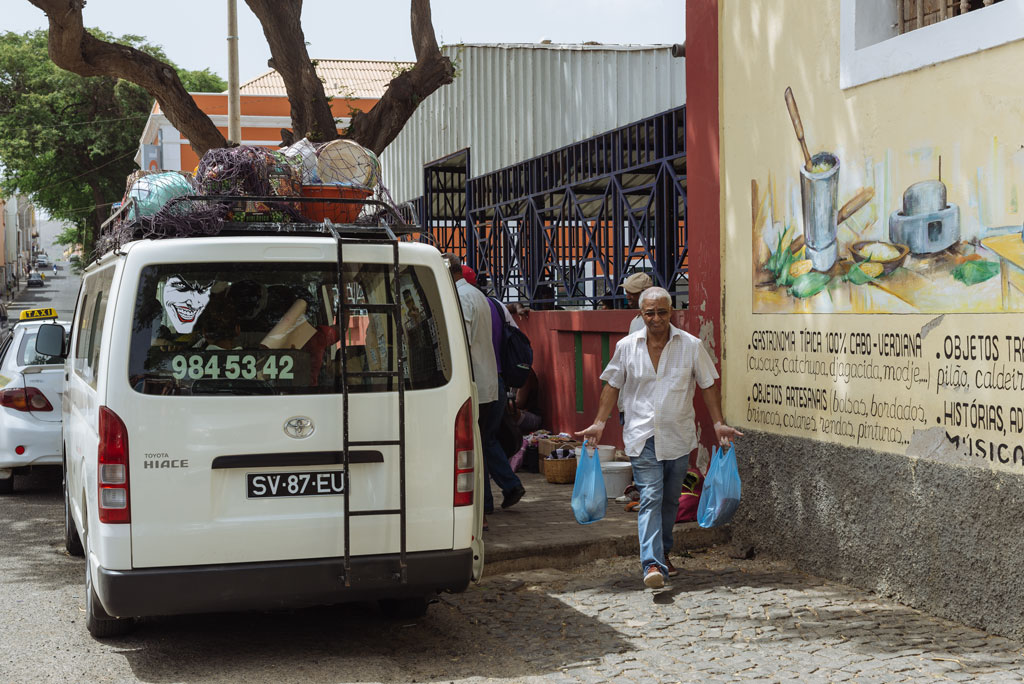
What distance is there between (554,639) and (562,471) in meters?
4.11

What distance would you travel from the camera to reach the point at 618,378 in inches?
258

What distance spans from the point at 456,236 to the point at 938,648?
12770 millimetres

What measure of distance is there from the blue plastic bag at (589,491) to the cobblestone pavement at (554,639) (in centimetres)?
45

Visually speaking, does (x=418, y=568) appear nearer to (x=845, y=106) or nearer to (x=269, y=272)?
(x=269, y=272)

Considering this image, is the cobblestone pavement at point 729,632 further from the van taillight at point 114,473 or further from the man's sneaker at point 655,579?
the van taillight at point 114,473

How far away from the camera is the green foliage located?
1673 inches

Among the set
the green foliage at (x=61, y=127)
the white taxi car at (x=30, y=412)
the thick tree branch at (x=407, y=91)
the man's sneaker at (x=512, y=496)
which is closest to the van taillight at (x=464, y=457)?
the man's sneaker at (x=512, y=496)

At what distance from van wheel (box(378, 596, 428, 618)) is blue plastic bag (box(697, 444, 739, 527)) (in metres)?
1.70

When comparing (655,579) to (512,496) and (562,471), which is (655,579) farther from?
(562,471)

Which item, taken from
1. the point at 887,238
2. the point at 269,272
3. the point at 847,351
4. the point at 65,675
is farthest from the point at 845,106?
the point at 65,675

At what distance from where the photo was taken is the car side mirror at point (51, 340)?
7617 mm

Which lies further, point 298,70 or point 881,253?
point 298,70

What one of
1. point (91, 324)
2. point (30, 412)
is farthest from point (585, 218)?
point (91, 324)

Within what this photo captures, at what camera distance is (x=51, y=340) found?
7684 mm
